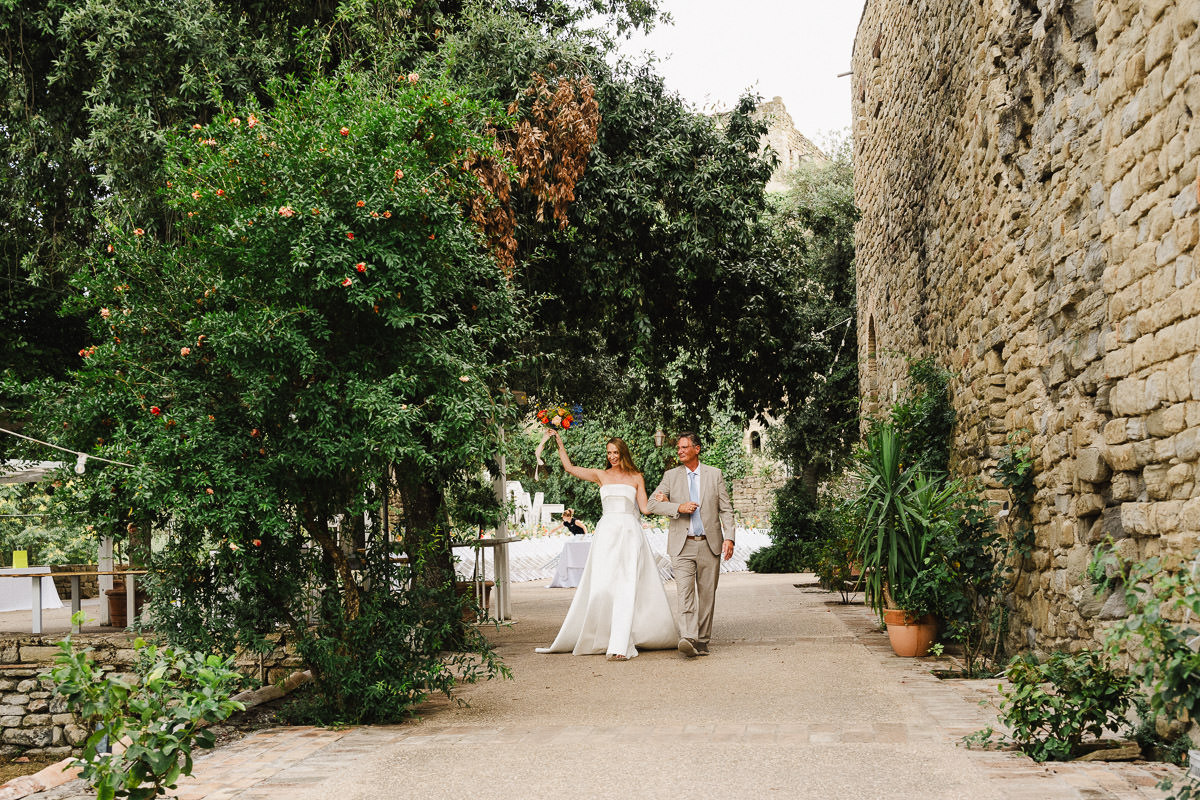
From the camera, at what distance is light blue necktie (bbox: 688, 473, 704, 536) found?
893 cm

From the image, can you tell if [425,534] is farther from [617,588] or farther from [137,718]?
[617,588]

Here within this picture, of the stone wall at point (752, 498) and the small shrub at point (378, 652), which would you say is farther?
the stone wall at point (752, 498)

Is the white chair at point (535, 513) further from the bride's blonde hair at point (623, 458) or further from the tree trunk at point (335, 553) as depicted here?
the tree trunk at point (335, 553)

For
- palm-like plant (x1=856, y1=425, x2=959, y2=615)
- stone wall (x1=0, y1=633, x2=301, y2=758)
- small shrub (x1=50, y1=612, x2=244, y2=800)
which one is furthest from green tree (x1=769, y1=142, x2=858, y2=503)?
small shrub (x1=50, y1=612, x2=244, y2=800)

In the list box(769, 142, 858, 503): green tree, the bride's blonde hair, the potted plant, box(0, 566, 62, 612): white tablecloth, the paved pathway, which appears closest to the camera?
the paved pathway

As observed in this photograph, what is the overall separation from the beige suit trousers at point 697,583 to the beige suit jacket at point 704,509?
0.25ft

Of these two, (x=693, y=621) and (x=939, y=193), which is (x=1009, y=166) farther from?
(x=693, y=621)

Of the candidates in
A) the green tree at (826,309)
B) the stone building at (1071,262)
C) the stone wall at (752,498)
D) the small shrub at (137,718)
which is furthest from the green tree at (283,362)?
the stone wall at (752,498)

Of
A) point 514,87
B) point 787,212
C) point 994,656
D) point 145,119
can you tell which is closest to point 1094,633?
point 994,656

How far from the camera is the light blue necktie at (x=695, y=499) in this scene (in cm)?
893

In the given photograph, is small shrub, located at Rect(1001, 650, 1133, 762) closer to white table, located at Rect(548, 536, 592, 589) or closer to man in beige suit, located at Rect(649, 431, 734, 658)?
man in beige suit, located at Rect(649, 431, 734, 658)

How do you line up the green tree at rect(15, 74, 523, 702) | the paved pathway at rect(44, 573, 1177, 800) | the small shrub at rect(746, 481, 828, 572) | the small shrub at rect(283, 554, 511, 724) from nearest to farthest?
the paved pathway at rect(44, 573, 1177, 800), the green tree at rect(15, 74, 523, 702), the small shrub at rect(283, 554, 511, 724), the small shrub at rect(746, 481, 828, 572)

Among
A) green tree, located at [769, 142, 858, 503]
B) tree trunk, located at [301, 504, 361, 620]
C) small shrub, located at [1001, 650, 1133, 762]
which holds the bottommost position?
small shrub, located at [1001, 650, 1133, 762]

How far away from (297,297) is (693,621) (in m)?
4.62
